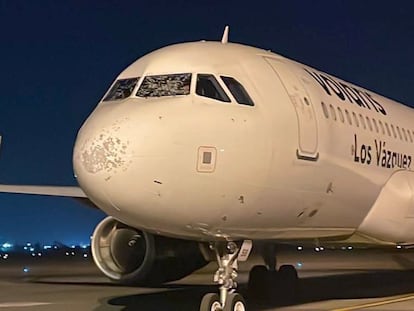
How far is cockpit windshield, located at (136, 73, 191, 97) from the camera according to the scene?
27.0 ft

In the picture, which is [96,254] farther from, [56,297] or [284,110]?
[284,110]

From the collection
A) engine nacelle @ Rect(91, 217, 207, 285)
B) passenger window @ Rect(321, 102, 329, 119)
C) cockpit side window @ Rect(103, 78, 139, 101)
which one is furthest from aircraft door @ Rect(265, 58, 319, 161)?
engine nacelle @ Rect(91, 217, 207, 285)

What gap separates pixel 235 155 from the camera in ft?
25.8

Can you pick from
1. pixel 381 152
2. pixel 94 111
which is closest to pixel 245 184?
pixel 94 111

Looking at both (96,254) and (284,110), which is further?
(96,254)

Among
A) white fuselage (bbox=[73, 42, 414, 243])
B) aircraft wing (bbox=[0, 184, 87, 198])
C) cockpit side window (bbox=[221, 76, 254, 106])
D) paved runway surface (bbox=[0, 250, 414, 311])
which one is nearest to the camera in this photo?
white fuselage (bbox=[73, 42, 414, 243])

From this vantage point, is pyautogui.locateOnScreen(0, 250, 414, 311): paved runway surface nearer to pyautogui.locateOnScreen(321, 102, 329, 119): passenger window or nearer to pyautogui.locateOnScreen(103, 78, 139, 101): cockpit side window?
pyautogui.locateOnScreen(321, 102, 329, 119): passenger window

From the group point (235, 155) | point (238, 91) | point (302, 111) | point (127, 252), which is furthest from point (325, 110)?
point (127, 252)

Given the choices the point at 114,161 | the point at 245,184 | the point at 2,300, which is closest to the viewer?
the point at 114,161

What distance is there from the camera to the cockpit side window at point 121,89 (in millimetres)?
8547

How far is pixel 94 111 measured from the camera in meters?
8.44

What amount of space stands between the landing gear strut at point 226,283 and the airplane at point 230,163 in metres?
0.01

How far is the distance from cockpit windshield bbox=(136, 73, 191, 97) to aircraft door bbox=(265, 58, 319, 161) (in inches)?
55.5

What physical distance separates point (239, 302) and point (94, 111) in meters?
2.72
